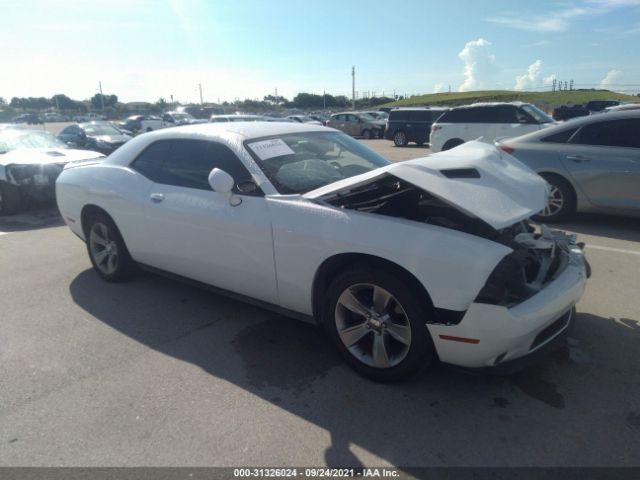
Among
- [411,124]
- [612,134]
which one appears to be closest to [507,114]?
[612,134]

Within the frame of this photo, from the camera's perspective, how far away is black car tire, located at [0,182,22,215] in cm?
765

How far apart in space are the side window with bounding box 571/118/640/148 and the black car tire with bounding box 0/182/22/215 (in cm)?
871

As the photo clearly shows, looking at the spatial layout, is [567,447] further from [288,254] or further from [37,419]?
[37,419]

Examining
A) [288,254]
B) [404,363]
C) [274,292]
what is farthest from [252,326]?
[404,363]

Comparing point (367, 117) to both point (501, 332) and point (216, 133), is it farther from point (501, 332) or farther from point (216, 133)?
point (501, 332)

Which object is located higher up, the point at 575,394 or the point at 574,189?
the point at 574,189

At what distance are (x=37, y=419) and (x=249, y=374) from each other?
4.04 feet

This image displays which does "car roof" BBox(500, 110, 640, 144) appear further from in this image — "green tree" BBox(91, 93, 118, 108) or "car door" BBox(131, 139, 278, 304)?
"green tree" BBox(91, 93, 118, 108)

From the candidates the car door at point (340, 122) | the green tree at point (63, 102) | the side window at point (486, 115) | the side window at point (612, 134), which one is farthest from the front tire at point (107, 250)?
the green tree at point (63, 102)

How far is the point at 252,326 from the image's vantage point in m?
3.65

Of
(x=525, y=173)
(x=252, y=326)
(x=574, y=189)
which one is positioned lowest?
(x=252, y=326)

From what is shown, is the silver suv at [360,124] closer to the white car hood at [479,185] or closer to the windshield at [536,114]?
the windshield at [536,114]

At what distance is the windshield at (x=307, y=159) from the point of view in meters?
3.34

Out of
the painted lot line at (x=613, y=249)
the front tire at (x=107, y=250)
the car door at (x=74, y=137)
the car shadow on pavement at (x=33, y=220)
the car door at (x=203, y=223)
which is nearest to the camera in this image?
the car door at (x=203, y=223)
